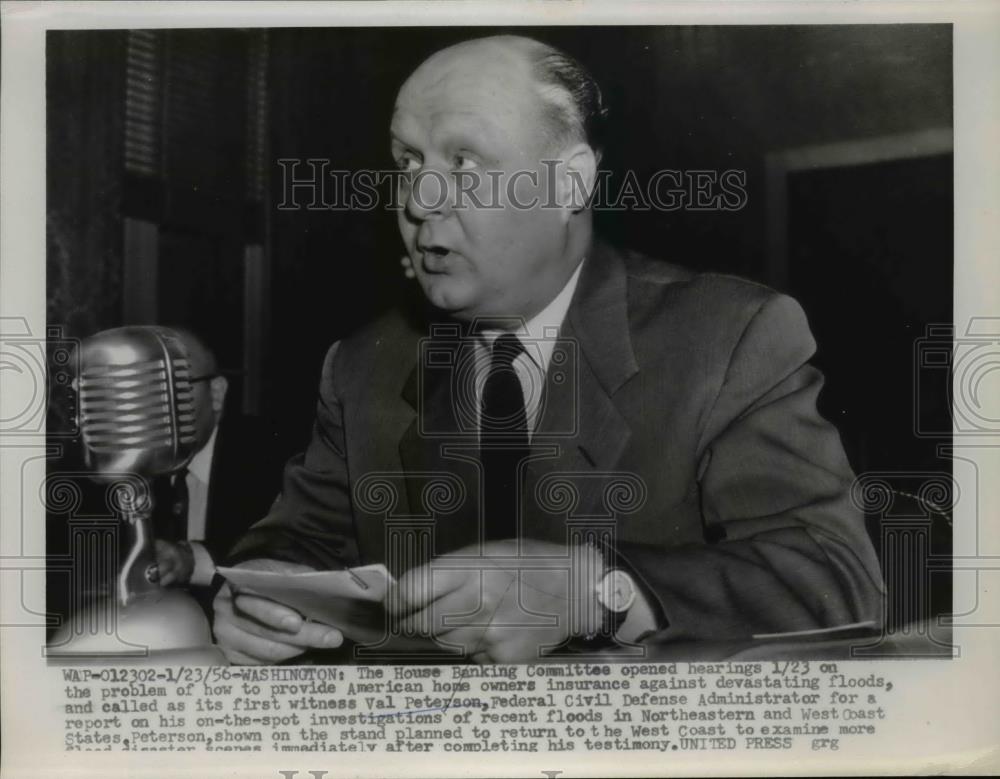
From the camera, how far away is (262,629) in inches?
112

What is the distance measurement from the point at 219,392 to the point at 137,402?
0.22 metres

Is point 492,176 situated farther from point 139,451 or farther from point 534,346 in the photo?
point 139,451

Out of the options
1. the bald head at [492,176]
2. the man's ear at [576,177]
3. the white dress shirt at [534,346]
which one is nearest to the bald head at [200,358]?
the bald head at [492,176]

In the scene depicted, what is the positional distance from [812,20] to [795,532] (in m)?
1.37

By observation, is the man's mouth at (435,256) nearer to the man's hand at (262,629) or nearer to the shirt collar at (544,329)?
the shirt collar at (544,329)

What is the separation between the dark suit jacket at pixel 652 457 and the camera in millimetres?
2762

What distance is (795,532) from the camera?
277 centimetres

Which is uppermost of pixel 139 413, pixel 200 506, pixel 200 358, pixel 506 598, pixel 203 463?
pixel 200 358

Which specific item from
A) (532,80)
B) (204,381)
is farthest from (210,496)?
(532,80)

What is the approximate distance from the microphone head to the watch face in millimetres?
1149

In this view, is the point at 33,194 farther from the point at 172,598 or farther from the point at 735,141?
the point at 735,141

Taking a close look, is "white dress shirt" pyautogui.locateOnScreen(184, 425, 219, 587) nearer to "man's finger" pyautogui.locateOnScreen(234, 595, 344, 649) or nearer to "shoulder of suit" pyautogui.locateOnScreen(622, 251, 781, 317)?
"man's finger" pyautogui.locateOnScreen(234, 595, 344, 649)

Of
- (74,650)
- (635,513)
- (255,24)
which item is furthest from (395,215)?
(74,650)

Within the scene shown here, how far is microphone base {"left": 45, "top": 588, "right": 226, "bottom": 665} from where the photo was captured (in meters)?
2.87
